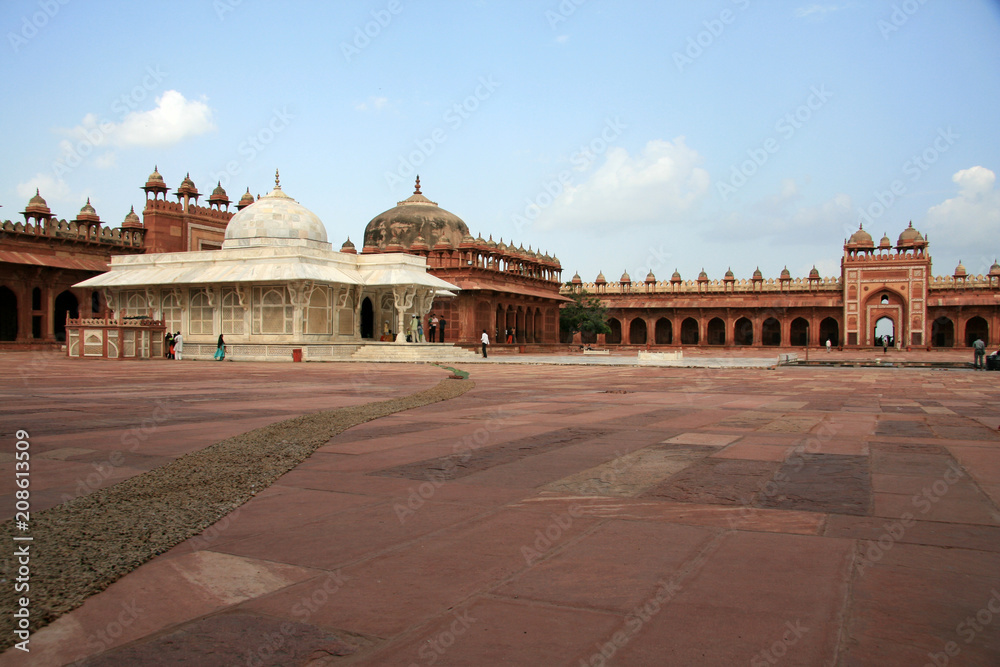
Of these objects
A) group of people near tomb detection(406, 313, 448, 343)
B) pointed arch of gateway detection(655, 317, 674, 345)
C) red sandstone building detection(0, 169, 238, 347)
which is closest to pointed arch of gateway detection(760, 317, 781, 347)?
pointed arch of gateway detection(655, 317, 674, 345)

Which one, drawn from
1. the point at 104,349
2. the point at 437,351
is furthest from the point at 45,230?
the point at 437,351

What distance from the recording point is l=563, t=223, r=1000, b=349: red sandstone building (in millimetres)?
42875

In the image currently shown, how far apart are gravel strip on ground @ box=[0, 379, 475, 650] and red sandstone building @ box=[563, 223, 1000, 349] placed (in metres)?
43.0

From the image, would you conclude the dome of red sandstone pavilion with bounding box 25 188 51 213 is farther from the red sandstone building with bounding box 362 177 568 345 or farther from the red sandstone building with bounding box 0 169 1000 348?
the red sandstone building with bounding box 362 177 568 345

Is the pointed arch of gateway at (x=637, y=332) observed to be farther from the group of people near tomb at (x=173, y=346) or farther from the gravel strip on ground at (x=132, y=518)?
the gravel strip on ground at (x=132, y=518)

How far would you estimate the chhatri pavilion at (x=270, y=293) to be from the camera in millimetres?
24516

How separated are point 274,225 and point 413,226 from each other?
13918mm

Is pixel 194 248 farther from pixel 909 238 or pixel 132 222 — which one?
pixel 909 238

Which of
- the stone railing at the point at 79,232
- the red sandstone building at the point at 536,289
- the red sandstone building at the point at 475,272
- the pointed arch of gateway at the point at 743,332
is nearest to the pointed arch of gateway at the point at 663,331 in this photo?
the red sandstone building at the point at 536,289

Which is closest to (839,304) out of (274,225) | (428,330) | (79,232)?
(428,330)

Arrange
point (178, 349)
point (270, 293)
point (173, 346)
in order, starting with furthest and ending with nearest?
1. point (270, 293)
2. point (173, 346)
3. point (178, 349)

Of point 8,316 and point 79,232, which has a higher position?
point 79,232

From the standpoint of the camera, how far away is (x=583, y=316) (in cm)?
4572

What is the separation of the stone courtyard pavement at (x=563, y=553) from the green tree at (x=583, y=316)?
128ft
